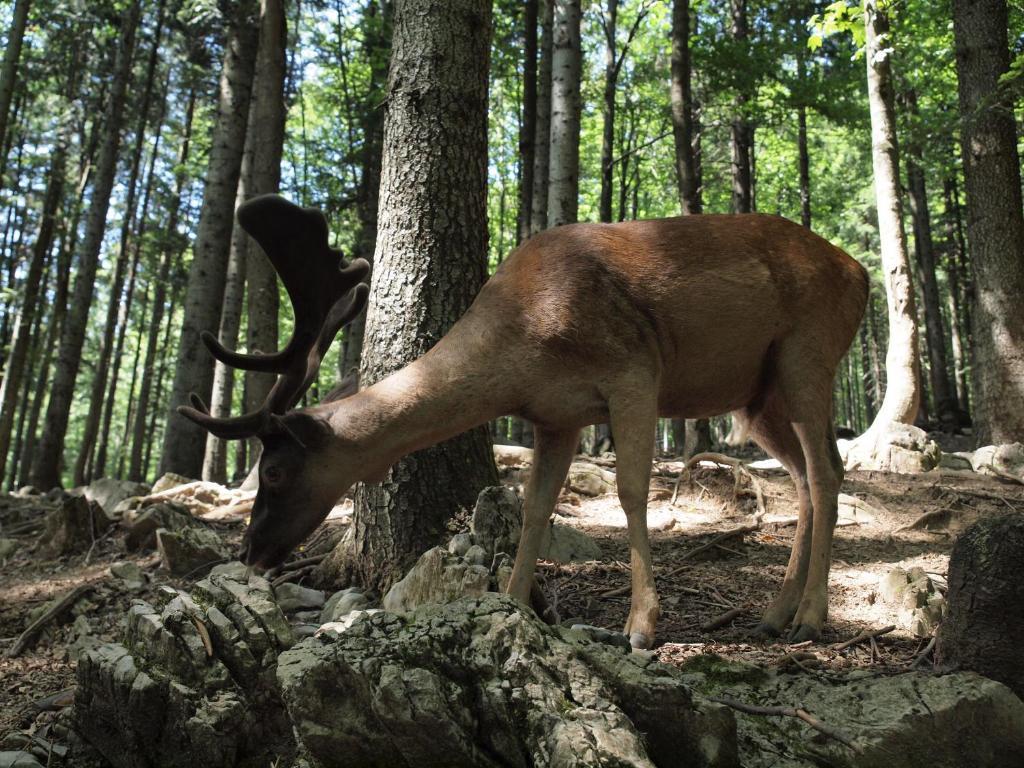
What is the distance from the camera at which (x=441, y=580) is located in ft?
14.0

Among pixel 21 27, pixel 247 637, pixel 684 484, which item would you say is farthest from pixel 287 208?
pixel 21 27

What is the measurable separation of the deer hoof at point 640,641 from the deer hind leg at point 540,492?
728 millimetres

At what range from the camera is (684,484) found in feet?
26.6

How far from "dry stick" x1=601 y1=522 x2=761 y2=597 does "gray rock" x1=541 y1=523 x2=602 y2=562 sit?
60cm

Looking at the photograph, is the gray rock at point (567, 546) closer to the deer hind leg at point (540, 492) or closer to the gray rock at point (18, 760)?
the deer hind leg at point (540, 492)

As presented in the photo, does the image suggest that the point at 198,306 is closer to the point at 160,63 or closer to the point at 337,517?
the point at 337,517

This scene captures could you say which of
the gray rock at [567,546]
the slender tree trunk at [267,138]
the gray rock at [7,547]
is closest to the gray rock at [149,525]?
the gray rock at [7,547]

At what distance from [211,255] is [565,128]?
6125mm

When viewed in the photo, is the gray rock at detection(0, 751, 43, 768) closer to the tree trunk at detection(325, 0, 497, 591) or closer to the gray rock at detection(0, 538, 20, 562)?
the tree trunk at detection(325, 0, 497, 591)

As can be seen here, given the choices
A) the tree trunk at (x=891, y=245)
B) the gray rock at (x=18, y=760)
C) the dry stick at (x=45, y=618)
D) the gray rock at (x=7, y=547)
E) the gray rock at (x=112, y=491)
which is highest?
the tree trunk at (x=891, y=245)

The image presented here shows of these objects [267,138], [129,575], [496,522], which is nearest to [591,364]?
[496,522]

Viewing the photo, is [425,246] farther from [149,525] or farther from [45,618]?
[149,525]

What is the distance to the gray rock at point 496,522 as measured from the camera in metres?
5.17

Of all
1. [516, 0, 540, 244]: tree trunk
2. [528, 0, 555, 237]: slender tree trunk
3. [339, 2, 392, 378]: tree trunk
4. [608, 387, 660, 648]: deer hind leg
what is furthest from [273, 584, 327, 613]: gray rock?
[339, 2, 392, 378]: tree trunk
